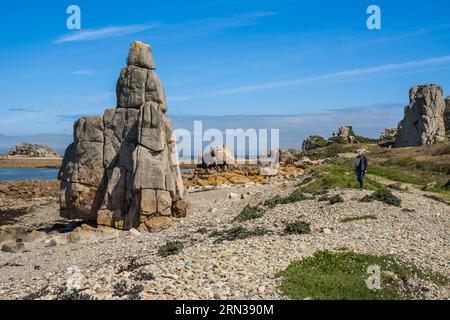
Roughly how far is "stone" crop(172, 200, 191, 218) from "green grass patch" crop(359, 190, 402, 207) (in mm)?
10043

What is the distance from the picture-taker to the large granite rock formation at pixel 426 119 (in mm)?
78500

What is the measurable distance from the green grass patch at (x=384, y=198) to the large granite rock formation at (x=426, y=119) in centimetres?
5787

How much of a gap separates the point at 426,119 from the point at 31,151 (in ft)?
401

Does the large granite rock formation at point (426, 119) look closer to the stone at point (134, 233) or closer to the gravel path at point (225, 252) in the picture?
the gravel path at point (225, 252)

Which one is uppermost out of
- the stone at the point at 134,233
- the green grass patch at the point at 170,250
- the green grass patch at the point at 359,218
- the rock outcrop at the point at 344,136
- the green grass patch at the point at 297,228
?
the rock outcrop at the point at 344,136

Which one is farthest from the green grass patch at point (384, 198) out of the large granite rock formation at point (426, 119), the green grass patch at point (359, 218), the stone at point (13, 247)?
the large granite rock formation at point (426, 119)

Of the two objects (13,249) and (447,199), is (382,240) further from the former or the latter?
(13,249)

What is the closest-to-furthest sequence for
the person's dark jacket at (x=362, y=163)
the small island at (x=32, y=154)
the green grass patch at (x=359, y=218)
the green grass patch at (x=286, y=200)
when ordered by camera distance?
the green grass patch at (x=359, y=218) < the green grass patch at (x=286, y=200) < the person's dark jacket at (x=362, y=163) < the small island at (x=32, y=154)

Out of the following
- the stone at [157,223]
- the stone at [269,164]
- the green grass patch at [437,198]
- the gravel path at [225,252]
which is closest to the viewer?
the gravel path at [225,252]

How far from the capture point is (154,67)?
29000 mm

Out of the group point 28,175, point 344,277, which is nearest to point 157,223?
point 344,277

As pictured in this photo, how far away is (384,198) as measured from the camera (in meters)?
25.0

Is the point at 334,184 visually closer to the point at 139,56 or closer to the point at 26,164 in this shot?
the point at 139,56
